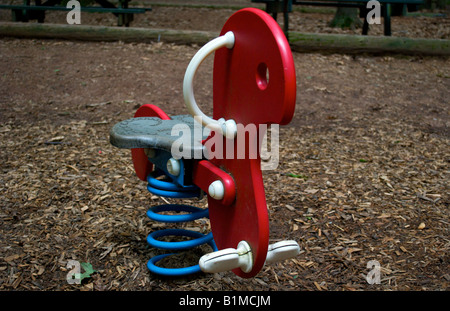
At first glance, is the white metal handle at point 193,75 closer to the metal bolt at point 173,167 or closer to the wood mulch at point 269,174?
the metal bolt at point 173,167

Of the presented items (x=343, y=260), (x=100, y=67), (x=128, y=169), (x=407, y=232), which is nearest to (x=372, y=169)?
(x=407, y=232)

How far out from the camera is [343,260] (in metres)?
2.55

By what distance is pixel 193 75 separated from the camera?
1.96 meters

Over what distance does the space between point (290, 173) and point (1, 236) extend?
6.44 feet

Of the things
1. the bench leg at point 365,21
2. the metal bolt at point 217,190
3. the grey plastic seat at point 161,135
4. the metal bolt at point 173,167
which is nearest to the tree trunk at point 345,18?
the bench leg at point 365,21

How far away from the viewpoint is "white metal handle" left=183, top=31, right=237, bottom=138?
76.0 inches

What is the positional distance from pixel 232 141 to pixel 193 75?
1.04ft

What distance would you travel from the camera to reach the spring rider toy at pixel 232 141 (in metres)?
1.76

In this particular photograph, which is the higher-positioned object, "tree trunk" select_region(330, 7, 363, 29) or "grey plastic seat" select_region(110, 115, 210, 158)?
"tree trunk" select_region(330, 7, 363, 29)

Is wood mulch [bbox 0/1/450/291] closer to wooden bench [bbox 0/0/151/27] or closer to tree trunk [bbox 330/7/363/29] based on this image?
wooden bench [bbox 0/0/151/27]

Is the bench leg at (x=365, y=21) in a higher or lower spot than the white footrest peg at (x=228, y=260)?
higher

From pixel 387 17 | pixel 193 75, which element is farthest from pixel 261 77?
pixel 387 17

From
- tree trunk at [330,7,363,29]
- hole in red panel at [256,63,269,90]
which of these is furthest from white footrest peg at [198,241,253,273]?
tree trunk at [330,7,363,29]

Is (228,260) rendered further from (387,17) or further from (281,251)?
(387,17)
